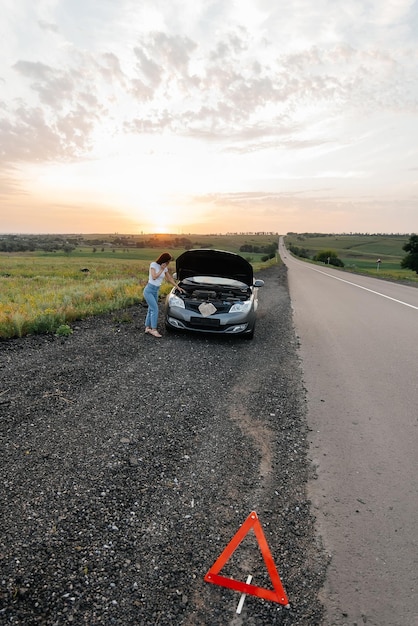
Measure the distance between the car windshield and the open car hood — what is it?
30 centimetres

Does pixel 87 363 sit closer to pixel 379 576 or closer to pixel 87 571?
pixel 87 571

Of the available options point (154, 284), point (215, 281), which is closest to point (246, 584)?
point (154, 284)

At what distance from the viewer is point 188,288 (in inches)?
315

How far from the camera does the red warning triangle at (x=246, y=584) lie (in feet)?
7.08

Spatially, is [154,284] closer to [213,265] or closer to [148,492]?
[213,265]

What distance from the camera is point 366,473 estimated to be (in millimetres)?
3369

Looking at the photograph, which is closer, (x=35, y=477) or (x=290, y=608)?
(x=290, y=608)

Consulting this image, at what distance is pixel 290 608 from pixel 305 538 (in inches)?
22.2

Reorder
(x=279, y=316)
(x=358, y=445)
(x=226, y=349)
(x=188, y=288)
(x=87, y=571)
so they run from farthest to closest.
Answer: (x=279, y=316) < (x=188, y=288) < (x=226, y=349) < (x=358, y=445) < (x=87, y=571)

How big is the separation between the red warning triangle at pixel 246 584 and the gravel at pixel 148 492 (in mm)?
34

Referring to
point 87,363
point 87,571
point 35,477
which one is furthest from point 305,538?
point 87,363

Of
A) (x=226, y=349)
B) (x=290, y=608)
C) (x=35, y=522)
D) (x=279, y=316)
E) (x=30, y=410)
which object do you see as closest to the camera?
(x=290, y=608)

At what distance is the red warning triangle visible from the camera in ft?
7.08

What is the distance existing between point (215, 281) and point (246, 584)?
21.9 ft
